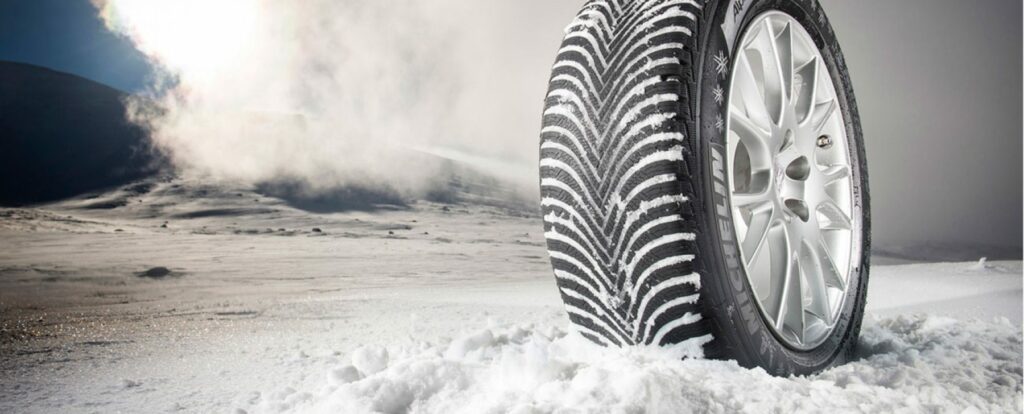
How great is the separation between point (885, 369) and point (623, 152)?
0.98 metres

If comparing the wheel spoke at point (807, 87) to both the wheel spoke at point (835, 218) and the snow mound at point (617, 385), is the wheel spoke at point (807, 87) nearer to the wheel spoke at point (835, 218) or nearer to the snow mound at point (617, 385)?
the wheel spoke at point (835, 218)

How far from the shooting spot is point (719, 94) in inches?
59.5

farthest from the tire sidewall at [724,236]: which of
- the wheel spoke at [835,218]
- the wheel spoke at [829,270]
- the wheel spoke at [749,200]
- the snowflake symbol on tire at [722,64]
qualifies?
the wheel spoke at [835,218]

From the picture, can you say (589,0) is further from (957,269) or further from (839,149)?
(957,269)

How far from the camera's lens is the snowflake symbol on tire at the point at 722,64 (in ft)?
5.01

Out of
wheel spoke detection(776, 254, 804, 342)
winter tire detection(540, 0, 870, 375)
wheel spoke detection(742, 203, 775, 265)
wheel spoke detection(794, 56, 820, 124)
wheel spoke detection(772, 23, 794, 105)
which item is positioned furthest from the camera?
wheel spoke detection(794, 56, 820, 124)

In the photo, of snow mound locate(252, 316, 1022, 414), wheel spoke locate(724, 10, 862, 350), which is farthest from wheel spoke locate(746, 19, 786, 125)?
snow mound locate(252, 316, 1022, 414)

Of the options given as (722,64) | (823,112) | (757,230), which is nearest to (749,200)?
(757,230)

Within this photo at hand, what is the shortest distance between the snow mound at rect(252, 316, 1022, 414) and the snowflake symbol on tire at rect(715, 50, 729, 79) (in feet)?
2.29

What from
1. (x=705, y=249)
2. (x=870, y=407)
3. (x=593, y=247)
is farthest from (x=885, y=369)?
(x=593, y=247)

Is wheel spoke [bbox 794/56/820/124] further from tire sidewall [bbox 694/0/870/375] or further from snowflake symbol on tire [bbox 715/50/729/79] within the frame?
snowflake symbol on tire [bbox 715/50/729/79]

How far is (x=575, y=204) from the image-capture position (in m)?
1.57

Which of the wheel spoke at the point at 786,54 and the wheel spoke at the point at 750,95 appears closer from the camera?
the wheel spoke at the point at 750,95

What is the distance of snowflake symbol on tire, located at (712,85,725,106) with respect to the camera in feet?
4.91
